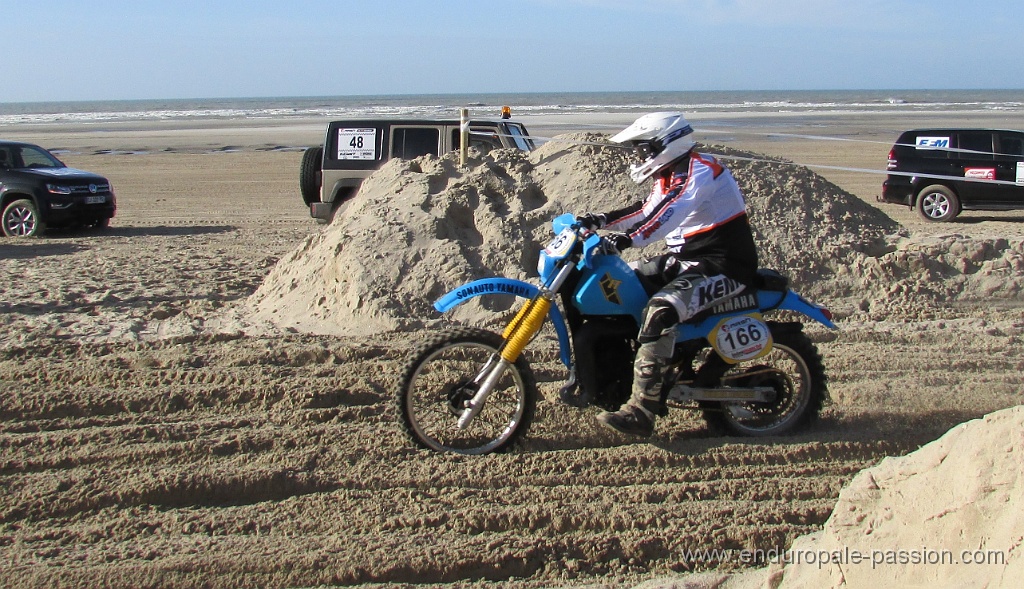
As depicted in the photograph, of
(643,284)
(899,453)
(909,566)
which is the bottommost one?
(899,453)

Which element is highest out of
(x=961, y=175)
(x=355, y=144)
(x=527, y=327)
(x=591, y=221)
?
(x=355, y=144)

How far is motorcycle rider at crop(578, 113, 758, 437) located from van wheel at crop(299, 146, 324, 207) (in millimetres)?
9102

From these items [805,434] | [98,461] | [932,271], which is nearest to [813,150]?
[932,271]

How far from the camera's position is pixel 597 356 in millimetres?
4812

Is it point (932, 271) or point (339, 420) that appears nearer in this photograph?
point (339, 420)

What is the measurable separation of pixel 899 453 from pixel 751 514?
1.29 meters

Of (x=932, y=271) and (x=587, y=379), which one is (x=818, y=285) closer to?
(x=932, y=271)

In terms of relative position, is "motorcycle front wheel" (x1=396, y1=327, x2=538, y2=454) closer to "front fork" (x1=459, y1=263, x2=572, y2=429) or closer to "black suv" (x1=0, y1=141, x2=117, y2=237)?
"front fork" (x1=459, y1=263, x2=572, y2=429)

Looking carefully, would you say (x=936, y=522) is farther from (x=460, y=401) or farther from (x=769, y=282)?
(x=460, y=401)

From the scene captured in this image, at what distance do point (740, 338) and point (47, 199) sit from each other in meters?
12.4

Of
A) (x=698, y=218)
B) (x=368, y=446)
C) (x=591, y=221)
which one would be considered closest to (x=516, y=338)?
(x=591, y=221)

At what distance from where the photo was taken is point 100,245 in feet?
40.5

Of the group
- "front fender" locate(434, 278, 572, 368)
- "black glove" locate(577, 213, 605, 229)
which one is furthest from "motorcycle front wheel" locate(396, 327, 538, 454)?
"black glove" locate(577, 213, 605, 229)

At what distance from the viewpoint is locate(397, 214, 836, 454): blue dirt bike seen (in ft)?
15.3
